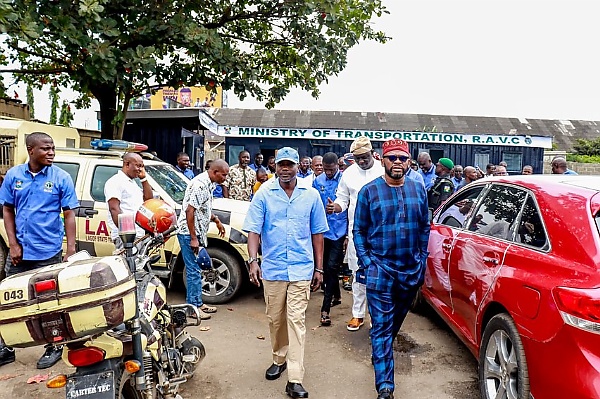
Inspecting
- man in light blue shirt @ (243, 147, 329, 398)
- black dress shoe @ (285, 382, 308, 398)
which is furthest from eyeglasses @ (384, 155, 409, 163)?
black dress shoe @ (285, 382, 308, 398)

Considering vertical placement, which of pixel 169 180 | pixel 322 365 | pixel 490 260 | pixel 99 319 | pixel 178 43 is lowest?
pixel 322 365

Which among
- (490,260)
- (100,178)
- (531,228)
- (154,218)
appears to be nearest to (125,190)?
(100,178)

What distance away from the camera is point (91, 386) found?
242 centimetres

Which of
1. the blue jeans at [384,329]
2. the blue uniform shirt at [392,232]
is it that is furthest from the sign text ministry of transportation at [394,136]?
the blue jeans at [384,329]

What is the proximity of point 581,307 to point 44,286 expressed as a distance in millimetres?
2550

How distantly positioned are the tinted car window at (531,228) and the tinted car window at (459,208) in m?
0.95

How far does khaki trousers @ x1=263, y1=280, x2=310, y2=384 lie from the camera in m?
3.60

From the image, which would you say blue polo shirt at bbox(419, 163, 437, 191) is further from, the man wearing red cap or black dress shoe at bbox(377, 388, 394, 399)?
black dress shoe at bbox(377, 388, 394, 399)

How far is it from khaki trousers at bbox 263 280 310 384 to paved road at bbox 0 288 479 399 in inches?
11.6

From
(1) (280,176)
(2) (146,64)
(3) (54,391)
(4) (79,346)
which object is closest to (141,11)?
(2) (146,64)

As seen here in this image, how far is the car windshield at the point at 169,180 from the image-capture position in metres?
6.03

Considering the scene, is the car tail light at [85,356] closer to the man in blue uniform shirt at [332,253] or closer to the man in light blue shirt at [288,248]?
the man in light blue shirt at [288,248]

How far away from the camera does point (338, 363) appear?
4.26 metres

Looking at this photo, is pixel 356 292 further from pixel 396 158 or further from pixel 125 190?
pixel 125 190
